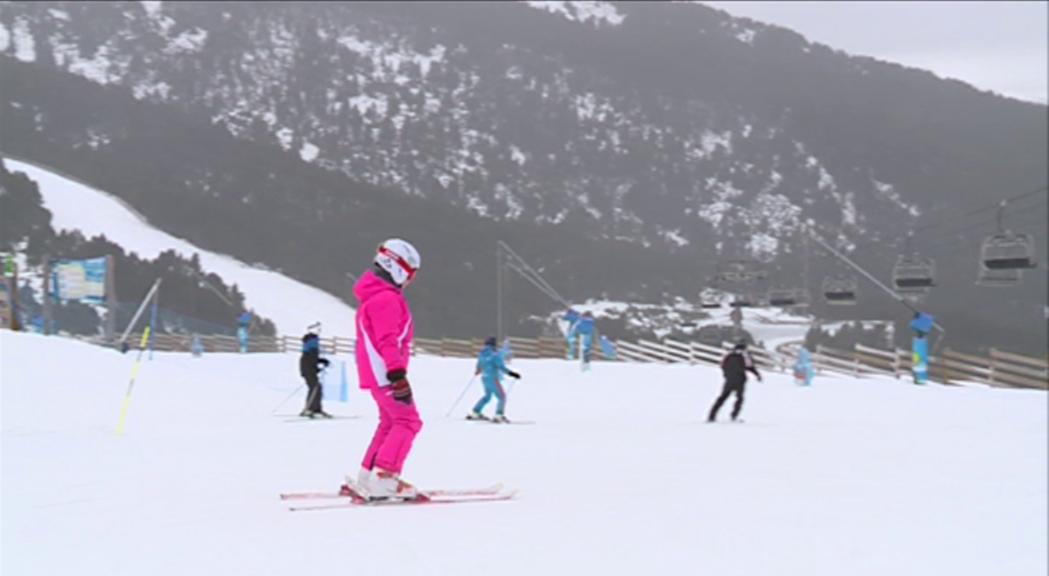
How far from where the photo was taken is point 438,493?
20.3 ft

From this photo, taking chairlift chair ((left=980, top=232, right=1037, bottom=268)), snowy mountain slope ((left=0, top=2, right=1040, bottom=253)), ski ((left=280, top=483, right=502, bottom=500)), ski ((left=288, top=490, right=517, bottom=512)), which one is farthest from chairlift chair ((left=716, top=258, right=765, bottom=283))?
ski ((left=288, top=490, right=517, bottom=512))

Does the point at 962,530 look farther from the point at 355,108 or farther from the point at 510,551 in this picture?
the point at 355,108

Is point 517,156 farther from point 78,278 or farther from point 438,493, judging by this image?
point 78,278

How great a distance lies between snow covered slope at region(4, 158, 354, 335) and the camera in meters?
5.36

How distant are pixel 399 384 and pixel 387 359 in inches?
5.7

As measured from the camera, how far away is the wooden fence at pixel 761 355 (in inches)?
291

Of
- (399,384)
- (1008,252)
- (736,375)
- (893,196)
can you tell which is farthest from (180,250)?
(893,196)

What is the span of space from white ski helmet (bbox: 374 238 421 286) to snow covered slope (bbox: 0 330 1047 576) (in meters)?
1.08

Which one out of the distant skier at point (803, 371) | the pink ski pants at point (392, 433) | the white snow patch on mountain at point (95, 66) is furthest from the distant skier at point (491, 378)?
the distant skier at point (803, 371)

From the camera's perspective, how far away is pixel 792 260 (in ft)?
130

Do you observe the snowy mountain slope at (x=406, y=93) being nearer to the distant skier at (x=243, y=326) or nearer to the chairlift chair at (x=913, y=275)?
the distant skier at (x=243, y=326)

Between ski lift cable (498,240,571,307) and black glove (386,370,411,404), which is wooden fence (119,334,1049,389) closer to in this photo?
black glove (386,370,411,404)

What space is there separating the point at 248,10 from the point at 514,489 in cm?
488

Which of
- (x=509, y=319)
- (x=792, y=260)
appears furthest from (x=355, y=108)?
(x=792, y=260)
